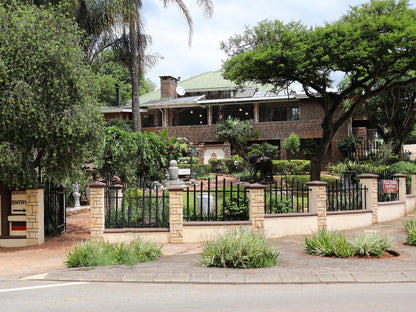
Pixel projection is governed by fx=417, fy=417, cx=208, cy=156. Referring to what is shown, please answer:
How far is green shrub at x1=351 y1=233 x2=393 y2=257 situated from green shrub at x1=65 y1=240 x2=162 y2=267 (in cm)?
424

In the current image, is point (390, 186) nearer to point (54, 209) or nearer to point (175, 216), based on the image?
point (175, 216)

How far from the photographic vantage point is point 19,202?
A: 36.8 feet

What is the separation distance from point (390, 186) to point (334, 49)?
6.63 meters

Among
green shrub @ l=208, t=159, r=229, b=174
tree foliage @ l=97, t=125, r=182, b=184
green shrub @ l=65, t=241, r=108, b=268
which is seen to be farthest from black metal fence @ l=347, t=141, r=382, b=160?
green shrub @ l=65, t=241, r=108, b=268

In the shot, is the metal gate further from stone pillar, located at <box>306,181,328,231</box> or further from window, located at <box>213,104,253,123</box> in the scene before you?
window, located at <box>213,104,253,123</box>

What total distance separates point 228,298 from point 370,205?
9.29m

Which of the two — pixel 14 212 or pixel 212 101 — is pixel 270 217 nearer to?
pixel 14 212

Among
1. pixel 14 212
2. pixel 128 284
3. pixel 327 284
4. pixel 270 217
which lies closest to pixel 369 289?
pixel 327 284

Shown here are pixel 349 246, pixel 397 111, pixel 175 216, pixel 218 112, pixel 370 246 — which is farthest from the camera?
pixel 218 112

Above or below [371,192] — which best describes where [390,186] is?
above

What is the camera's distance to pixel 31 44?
34.0 ft

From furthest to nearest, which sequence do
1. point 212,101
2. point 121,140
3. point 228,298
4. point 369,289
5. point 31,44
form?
point 212,101, point 121,140, point 31,44, point 369,289, point 228,298

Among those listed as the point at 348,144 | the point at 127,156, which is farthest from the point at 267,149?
the point at 127,156

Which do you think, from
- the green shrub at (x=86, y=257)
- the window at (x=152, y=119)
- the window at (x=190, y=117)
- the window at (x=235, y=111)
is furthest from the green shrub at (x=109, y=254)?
the window at (x=152, y=119)
